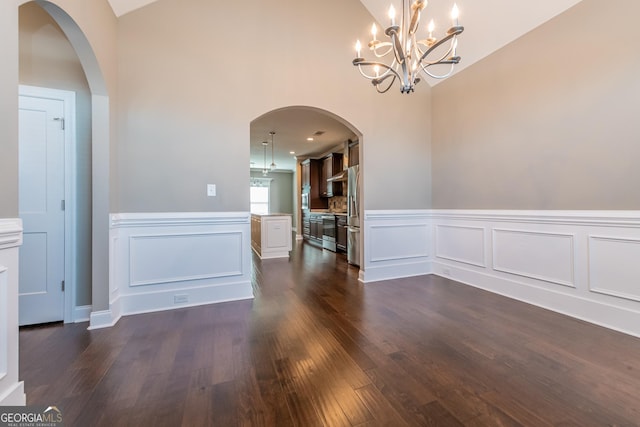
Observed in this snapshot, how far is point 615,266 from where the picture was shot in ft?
7.23

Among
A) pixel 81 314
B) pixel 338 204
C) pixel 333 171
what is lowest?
pixel 81 314

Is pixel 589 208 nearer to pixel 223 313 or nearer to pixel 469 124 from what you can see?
pixel 469 124

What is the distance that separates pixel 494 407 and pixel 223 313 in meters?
2.22

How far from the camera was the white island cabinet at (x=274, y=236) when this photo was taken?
5484mm

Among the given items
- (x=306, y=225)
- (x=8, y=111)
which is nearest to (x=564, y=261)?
(x=8, y=111)

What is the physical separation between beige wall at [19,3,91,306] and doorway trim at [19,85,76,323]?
3cm

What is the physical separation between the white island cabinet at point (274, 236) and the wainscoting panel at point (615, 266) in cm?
455

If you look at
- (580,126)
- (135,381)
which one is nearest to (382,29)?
(580,126)

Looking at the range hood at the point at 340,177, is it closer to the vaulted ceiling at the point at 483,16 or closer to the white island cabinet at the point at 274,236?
the white island cabinet at the point at 274,236

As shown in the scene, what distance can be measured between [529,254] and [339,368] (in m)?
2.48

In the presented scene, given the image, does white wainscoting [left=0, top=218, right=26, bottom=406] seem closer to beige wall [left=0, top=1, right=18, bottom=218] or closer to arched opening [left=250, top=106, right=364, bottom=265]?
beige wall [left=0, top=1, right=18, bottom=218]

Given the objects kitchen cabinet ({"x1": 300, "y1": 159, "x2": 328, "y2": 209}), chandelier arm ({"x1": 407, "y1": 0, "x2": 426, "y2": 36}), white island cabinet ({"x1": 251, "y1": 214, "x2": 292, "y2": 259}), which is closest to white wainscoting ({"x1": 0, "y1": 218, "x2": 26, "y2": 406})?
chandelier arm ({"x1": 407, "y1": 0, "x2": 426, "y2": 36})

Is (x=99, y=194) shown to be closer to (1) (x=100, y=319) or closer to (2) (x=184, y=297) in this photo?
(1) (x=100, y=319)

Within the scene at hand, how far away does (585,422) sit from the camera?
48.8 inches
